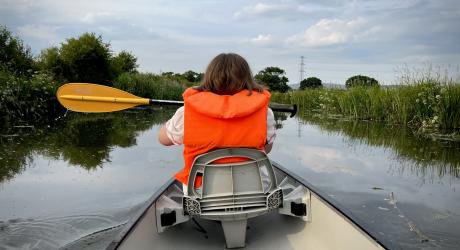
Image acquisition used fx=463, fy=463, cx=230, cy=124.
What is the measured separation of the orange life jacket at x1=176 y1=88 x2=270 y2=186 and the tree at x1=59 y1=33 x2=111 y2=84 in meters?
21.0

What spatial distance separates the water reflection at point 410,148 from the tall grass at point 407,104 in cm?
45

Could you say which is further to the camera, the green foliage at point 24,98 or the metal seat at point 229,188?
the green foliage at point 24,98

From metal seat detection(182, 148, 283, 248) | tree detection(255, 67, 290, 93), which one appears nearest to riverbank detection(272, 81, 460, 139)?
metal seat detection(182, 148, 283, 248)

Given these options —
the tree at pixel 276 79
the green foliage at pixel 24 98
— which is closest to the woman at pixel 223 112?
the green foliage at pixel 24 98

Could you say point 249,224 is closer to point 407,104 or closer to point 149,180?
point 149,180

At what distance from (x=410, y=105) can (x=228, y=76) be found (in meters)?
9.80

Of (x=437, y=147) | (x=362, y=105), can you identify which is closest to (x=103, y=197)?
(x=437, y=147)

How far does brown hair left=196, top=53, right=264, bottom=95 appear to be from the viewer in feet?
8.79

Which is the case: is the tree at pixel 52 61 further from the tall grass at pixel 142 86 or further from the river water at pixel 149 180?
the river water at pixel 149 180

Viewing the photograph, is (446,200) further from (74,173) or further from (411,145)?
(74,173)

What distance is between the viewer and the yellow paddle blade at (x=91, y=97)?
4180 mm

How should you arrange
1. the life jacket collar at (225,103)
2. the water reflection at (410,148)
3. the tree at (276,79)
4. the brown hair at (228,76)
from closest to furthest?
1. the life jacket collar at (225,103)
2. the brown hair at (228,76)
3. the water reflection at (410,148)
4. the tree at (276,79)

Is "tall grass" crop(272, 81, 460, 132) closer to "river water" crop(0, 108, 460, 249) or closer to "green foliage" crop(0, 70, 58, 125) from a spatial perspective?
"river water" crop(0, 108, 460, 249)

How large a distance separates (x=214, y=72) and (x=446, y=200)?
133 inches
